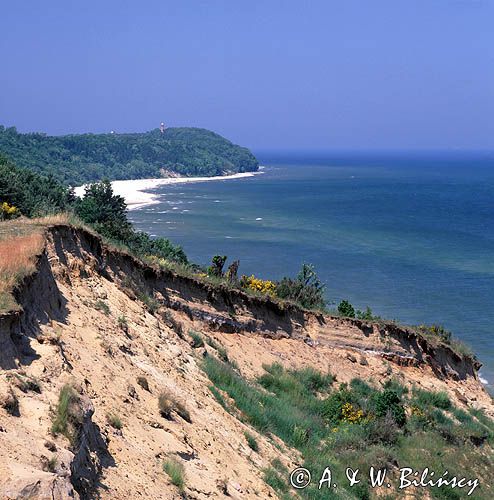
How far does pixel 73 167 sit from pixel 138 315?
560 ft

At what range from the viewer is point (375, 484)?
14.8 meters

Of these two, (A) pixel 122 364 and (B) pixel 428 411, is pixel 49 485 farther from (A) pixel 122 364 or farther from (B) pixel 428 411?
(B) pixel 428 411

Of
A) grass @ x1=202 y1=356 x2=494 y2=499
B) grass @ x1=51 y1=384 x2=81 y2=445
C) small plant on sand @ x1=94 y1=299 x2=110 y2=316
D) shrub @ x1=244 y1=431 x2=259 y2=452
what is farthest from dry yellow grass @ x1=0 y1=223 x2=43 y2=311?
shrub @ x1=244 y1=431 x2=259 y2=452

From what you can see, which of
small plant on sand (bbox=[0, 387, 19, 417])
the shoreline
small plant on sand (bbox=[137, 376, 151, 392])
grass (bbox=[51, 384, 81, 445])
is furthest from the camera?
the shoreline

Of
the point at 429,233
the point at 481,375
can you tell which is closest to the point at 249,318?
the point at 481,375

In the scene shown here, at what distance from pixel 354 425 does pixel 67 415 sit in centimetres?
1135

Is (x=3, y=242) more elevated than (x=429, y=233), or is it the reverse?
(x=3, y=242)

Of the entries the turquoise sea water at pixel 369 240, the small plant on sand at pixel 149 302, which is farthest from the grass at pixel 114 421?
the turquoise sea water at pixel 369 240

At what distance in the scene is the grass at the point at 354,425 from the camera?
14719 mm

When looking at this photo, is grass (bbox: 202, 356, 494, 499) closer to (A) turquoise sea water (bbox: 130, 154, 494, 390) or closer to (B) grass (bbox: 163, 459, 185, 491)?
(B) grass (bbox: 163, 459, 185, 491)

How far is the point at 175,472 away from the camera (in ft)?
30.8

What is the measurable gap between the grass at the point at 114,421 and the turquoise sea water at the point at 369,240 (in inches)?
1165

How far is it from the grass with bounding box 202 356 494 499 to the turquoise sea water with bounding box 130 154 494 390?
16.0 m

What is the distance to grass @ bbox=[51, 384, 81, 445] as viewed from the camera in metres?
8.03
